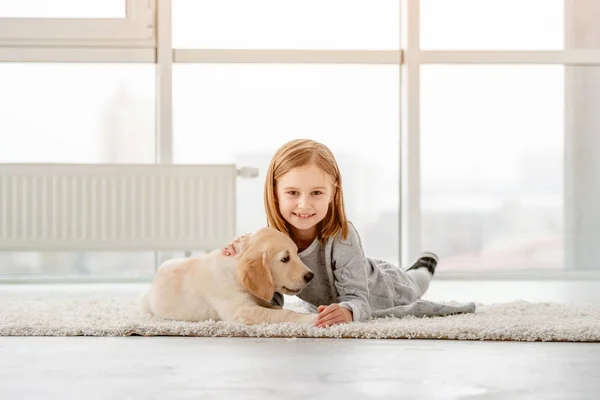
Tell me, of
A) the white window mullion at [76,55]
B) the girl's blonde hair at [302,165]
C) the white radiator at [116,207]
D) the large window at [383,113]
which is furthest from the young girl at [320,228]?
the white window mullion at [76,55]

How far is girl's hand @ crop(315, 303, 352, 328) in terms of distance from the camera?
189cm

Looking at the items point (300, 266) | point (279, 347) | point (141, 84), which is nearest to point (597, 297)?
point (300, 266)

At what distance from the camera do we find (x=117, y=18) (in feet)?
14.3

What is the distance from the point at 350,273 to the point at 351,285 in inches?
1.3

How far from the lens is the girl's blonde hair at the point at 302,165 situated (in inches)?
83.4

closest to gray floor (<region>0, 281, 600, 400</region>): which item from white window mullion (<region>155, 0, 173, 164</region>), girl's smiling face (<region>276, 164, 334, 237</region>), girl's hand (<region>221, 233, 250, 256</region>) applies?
girl's hand (<region>221, 233, 250, 256</region>)

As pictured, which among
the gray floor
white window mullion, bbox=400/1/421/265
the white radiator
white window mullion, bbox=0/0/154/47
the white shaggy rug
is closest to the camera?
the gray floor

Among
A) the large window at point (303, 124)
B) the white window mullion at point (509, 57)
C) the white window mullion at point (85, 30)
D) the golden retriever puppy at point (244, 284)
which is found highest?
the white window mullion at point (85, 30)

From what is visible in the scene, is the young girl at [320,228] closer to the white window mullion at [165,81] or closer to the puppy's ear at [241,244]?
the puppy's ear at [241,244]

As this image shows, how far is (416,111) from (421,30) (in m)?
0.45

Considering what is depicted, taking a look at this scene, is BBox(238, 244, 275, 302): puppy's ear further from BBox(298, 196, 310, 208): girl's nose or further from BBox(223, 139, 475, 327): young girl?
BBox(298, 196, 310, 208): girl's nose

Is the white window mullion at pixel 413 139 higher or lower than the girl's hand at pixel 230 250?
higher

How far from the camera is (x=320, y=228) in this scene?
7.13 feet

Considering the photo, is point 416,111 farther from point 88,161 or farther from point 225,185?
point 88,161
